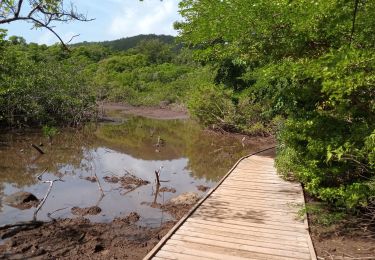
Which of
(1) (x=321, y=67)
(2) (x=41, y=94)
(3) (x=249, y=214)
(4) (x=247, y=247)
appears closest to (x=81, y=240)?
(3) (x=249, y=214)

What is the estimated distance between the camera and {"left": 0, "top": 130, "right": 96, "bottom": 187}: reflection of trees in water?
16.0m

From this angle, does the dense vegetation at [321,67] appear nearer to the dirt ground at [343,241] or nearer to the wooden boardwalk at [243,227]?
the dirt ground at [343,241]

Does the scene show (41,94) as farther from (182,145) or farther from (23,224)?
(23,224)

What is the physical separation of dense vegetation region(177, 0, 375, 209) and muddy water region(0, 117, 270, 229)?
4.50m

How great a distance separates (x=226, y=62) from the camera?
21.6 meters

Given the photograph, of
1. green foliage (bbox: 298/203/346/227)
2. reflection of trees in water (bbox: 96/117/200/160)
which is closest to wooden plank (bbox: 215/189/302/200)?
green foliage (bbox: 298/203/346/227)

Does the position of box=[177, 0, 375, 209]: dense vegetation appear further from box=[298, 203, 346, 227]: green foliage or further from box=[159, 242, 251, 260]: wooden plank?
box=[159, 242, 251, 260]: wooden plank

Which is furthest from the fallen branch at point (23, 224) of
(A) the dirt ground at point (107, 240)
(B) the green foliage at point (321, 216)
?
(B) the green foliage at point (321, 216)

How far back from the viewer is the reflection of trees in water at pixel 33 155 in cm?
1604

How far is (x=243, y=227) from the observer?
7.96m

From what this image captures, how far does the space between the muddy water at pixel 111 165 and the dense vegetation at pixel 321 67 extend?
4.50 metres

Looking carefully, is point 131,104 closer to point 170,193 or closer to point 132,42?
point 170,193

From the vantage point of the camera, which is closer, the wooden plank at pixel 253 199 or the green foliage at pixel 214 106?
the wooden plank at pixel 253 199

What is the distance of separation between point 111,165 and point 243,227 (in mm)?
11318
